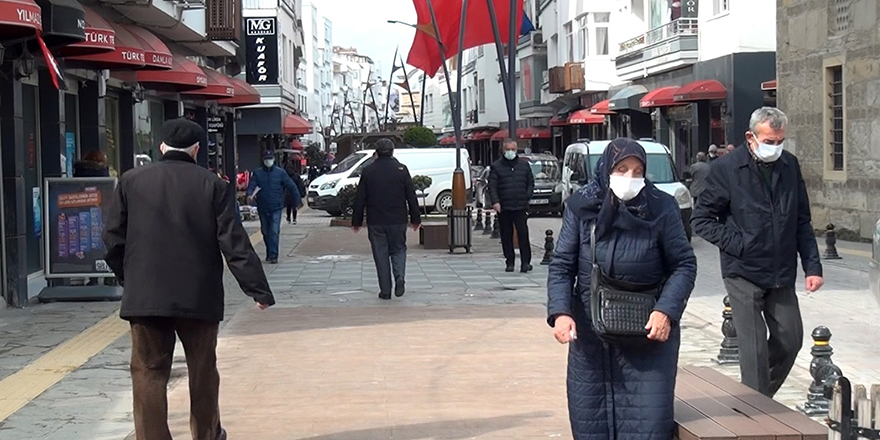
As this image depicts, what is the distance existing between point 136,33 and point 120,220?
1222cm

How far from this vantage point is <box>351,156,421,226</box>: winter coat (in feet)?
46.7

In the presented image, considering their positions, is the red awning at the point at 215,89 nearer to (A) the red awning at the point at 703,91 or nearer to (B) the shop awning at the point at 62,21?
(B) the shop awning at the point at 62,21

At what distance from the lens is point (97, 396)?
8.65 meters

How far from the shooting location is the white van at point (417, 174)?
36.4m

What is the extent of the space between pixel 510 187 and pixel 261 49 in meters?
26.2

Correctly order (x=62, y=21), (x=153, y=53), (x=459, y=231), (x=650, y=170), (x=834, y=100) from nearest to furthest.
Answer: (x=62, y=21)
(x=153, y=53)
(x=459, y=231)
(x=834, y=100)
(x=650, y=170)

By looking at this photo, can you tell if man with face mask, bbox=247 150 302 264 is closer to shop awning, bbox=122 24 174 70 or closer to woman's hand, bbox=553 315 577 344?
shop awning, bbox=122 24 174 70

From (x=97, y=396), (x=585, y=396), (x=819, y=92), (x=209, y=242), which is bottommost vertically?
(x=97, y=396)

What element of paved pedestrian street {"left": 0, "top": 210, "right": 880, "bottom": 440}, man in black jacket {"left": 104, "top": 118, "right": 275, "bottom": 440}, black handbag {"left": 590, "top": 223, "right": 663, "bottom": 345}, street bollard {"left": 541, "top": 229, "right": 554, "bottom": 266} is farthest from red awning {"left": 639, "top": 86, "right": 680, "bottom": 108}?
black handbag {"left": 590, "top": 223, "right": 663, "bottom": 345}

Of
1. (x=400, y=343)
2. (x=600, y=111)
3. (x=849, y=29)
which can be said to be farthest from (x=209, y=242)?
(x=600, y=111)

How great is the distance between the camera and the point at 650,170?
920 inches

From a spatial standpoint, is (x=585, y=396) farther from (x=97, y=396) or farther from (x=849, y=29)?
(x=849, y=29)

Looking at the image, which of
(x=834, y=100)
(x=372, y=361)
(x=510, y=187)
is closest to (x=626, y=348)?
(x=372, y=361)

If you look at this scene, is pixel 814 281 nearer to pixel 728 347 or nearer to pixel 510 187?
pixel 728 347
